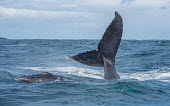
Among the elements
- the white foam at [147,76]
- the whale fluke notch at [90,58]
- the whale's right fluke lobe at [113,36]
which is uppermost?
the whale's right fluke lobe at [113,36]

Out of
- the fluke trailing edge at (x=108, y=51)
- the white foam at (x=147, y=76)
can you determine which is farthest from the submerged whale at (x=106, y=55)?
the white foam at (x=147, y=76)

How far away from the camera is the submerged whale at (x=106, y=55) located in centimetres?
999

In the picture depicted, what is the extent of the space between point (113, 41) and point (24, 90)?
3048 millimetres

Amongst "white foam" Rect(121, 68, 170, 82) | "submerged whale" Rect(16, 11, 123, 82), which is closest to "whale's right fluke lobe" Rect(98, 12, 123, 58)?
"submerged whale" Rect(16, 11, 123, 82)

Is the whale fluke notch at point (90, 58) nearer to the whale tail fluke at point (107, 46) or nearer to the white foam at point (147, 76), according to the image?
the whale tail fluke at point (107, 46)

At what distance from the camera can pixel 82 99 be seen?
8.20 meters

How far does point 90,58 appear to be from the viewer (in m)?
10.3

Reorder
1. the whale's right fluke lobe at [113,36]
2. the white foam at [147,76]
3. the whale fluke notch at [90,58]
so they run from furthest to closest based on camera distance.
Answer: the white foam at [147,76] < the whale fluke notch at [90,58] < the whale's right fluke lobe at [113,36]

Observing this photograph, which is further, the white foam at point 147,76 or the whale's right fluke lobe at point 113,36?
the white foam at point 147,76

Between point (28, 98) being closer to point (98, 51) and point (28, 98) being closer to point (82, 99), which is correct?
point (82, 99)

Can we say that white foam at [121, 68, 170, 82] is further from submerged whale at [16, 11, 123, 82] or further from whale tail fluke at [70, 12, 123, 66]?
whale tail fluke at [70, 12, 123, 66]

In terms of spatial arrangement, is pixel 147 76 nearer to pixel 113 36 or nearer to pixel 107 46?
pixel 107 46

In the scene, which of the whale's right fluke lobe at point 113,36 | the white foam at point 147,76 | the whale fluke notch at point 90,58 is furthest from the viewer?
the white foam at point 147,76

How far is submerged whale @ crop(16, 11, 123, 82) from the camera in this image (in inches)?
393
